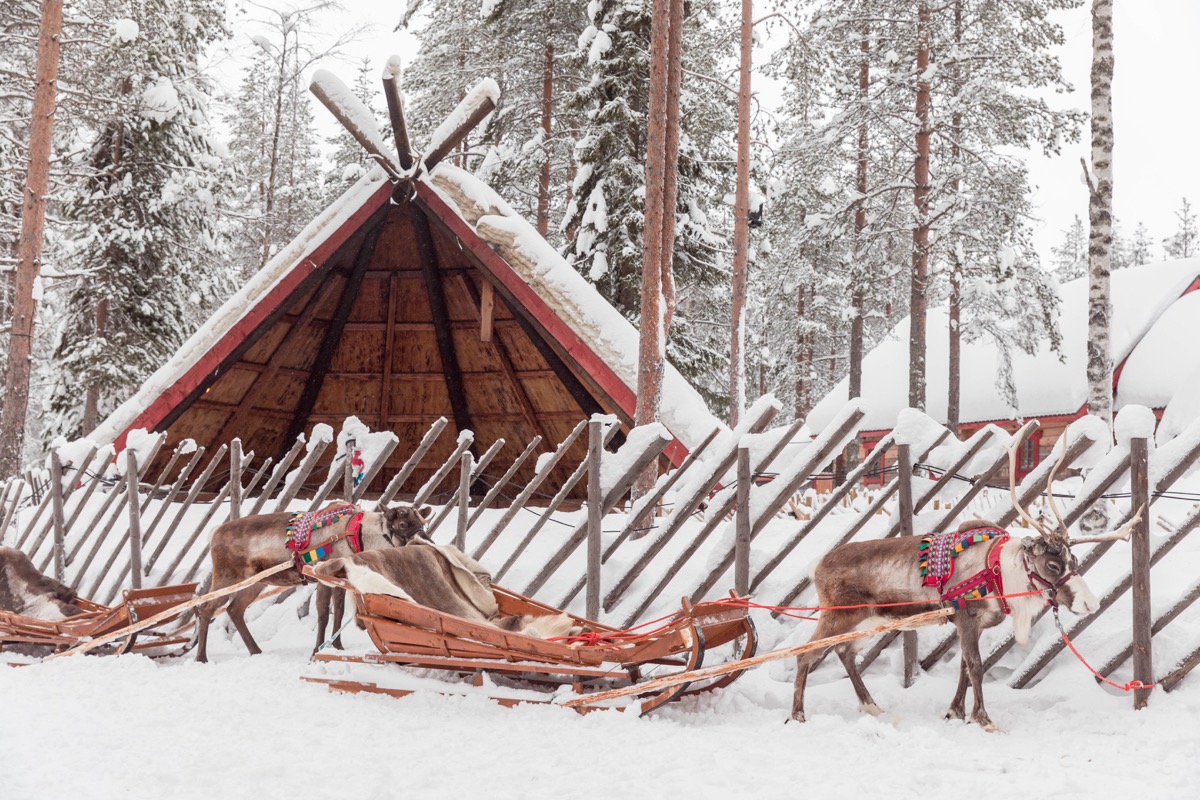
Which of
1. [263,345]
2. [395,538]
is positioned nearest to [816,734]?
[395,538]

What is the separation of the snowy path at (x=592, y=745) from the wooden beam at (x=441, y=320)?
18.6ft

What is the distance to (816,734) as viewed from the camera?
422 centimetres

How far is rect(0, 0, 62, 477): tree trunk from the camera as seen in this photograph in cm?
1170

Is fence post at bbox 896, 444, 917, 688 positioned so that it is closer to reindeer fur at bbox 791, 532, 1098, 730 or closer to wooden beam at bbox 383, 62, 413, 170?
reindeer fur at bbox 791, 532, 1098, 730

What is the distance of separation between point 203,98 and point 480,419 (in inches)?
356

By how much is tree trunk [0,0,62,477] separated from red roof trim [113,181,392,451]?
4.28m

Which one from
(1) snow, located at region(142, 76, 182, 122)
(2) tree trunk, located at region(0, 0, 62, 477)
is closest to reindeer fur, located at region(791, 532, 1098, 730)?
(2) tree trunk, located at region(0, 0, 62, 477)

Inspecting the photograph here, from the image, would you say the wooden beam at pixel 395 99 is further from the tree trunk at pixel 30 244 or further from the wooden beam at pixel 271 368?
the tree trunk at pixel 30 244

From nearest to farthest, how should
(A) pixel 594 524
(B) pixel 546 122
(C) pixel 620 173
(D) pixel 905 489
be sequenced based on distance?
1. (D) pixel 905 489
2. (A) pixel 594 524
3. (C) pixel 620 173
4. (B) pixel 546 122

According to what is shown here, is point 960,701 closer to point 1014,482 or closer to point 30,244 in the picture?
point 1014,482

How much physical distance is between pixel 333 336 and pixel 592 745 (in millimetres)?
8503

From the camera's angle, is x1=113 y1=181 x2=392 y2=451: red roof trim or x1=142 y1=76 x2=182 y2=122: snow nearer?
x1=113 y1=181 x2=392 y2=451: red roof trim

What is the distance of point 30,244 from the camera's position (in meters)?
11.8

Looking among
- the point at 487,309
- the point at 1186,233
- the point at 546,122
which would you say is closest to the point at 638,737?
the point at 487,309
